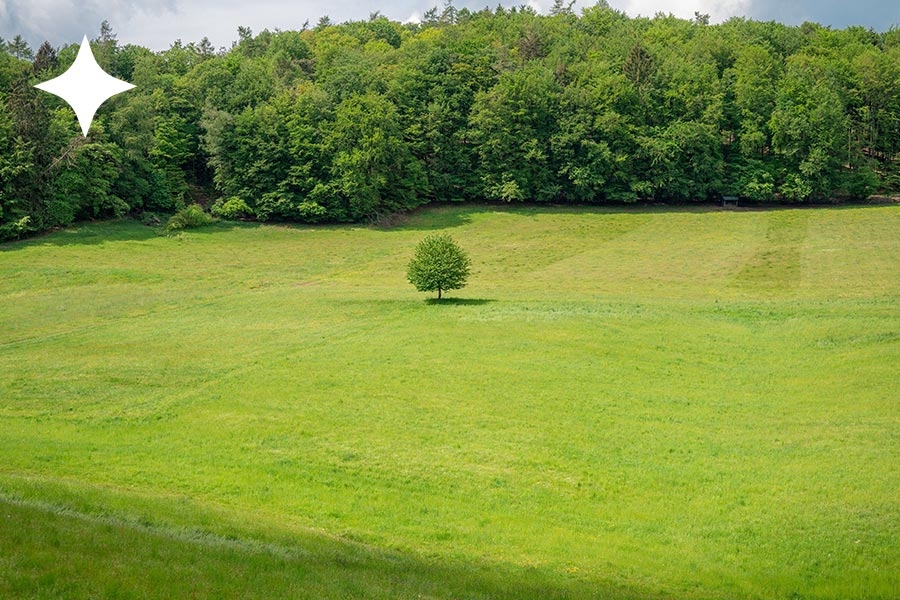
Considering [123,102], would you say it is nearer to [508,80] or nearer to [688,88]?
[508,80]

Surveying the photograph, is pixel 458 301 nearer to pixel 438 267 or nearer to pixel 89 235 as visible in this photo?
pixel 438 267

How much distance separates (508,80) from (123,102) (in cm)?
4550

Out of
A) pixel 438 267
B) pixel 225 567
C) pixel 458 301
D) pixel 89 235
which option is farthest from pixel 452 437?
pixel 89 235

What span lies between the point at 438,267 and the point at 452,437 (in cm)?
2492

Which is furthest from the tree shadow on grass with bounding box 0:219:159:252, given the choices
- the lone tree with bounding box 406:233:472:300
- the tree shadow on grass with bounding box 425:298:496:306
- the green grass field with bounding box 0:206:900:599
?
the tree shadow on grass with bounding box 425:298:496:306

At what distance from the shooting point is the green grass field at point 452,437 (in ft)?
52.2

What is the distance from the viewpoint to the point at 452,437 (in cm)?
2677

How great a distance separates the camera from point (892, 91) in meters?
103

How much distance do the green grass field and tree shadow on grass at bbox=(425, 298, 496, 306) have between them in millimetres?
400

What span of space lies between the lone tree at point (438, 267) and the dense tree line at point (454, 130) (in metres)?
36.6

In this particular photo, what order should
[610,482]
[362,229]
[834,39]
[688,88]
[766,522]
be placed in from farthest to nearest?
1. [834,39]
2. [688,88]
3. [362,229]
4. [610,482]
5. [766,522]

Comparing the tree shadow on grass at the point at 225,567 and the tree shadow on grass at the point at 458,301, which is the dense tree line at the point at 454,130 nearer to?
the tree shadow on grass at the point at 458,301

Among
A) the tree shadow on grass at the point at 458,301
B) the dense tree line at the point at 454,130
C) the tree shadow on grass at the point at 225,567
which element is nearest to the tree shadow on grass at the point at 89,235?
the dense tree line at the point at 454,130

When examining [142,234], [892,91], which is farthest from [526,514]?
[892,91]
